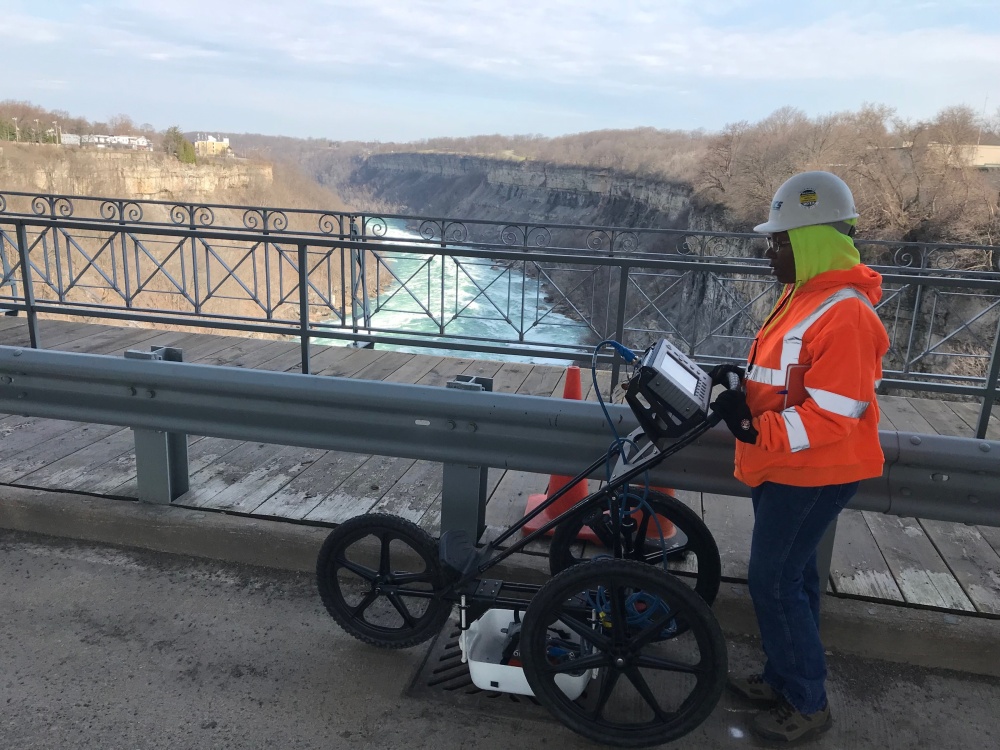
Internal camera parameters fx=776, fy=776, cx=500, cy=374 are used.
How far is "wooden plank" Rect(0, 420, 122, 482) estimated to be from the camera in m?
4.16

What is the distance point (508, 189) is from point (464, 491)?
80704 mm

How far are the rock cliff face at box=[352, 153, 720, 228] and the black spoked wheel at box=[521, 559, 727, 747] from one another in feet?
202

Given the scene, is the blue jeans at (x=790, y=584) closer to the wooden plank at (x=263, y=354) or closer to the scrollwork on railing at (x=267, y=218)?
the wooden plank at (x=263, y=354)

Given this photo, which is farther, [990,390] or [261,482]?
[990,390]

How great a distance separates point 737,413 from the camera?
2281mm

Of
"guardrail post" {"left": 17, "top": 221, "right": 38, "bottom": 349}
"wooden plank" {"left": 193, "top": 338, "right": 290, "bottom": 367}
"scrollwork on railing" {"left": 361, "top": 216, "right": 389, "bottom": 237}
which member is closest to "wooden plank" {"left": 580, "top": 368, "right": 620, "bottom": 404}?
"wooden plank" {"left": 193, "top": 338, "right": 290, "bottom": 367}

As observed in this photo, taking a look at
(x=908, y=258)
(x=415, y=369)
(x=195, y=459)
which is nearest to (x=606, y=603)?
(x=195, y=459)

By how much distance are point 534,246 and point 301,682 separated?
28.8ft

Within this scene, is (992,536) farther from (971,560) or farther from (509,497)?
(509,497)

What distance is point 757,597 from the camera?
8.41 ft

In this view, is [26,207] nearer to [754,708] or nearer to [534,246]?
[534,246]

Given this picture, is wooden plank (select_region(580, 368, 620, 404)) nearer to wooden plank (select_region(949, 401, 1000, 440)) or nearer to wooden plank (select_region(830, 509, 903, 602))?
wooden plank (select_region(830, 509, 903, 602))

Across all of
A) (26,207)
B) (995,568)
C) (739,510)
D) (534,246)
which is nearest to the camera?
(995,568)

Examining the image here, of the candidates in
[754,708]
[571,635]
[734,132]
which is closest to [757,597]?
[754,708]
